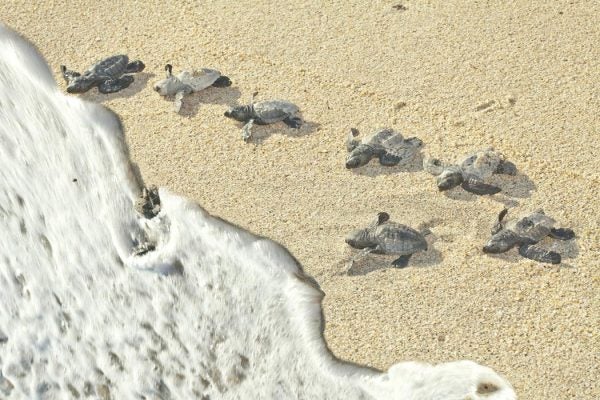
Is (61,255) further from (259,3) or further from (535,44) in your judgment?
(535,44)

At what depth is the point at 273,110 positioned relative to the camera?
559cm

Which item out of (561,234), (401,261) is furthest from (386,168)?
(561,234)

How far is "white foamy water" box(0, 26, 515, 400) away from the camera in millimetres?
4363

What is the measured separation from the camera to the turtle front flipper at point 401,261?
4.75 metres

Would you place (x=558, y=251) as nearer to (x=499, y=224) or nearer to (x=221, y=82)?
(x=499, y=224)

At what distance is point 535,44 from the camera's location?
19.9 feet

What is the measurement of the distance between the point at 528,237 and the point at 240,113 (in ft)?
6.12

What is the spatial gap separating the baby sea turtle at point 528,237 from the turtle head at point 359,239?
57cm

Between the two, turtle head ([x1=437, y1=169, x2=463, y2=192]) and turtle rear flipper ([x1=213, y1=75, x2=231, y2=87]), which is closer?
turtle head ([x1=437, y1=169, x2=463, y2=192])

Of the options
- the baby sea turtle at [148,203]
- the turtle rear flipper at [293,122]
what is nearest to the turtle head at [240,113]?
the turtle rear flipper at [293,122]

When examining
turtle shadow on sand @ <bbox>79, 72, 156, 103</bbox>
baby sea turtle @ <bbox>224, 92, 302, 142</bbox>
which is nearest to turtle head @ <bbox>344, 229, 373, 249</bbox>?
baby sea turtle @ <bbox>224, 92, 302, 142</bbox>

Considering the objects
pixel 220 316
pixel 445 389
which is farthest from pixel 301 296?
pixel 445 389

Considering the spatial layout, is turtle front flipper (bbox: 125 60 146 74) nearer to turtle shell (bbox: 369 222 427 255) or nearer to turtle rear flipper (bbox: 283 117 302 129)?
turtle rear flipper (bbox: 283 117 302 129)

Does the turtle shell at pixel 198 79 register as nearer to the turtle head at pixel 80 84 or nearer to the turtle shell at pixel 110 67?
the turtle shell at pixel 110 67
